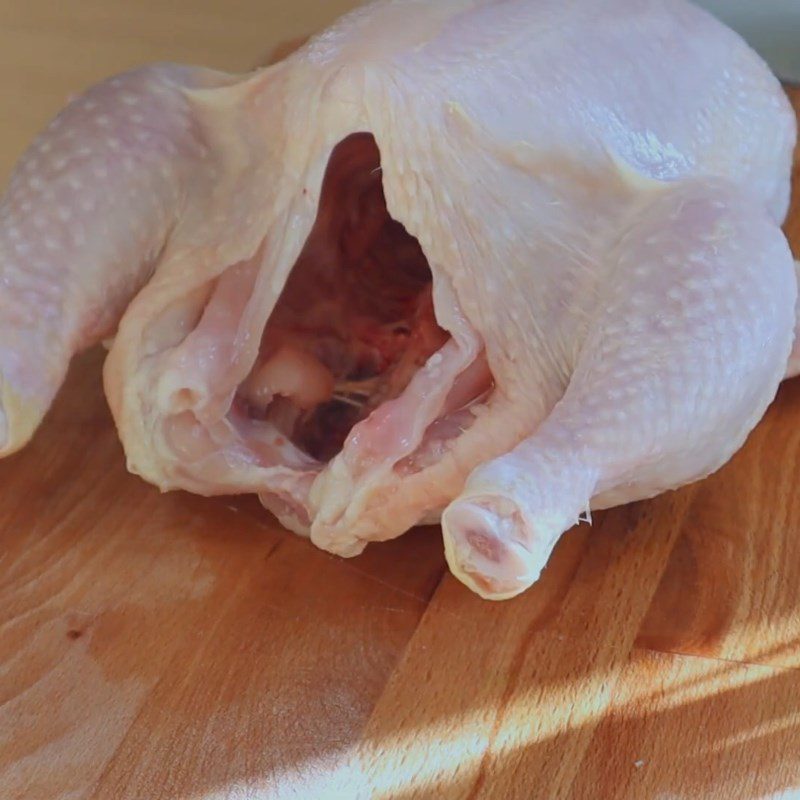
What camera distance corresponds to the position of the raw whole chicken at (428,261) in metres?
0.87

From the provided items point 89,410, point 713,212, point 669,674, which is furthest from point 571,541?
point 89,410

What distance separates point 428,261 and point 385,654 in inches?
10.5

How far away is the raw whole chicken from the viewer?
0.87 meters

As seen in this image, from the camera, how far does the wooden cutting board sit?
0.81m

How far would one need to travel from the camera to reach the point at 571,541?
972 millimetres

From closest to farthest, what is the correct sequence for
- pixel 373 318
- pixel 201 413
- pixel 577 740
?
pixel 577 740 < pixel 201 413 < pixel 373 318

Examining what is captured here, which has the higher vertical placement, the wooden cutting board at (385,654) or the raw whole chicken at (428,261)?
the raw whole chicken at (428,261)

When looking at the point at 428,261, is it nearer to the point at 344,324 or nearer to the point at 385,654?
the point at 344,324

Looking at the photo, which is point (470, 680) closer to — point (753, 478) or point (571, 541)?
point (571, 541)

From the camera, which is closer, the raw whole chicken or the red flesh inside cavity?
the raw whole chicken

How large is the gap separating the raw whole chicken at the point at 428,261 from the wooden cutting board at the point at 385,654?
57 mm

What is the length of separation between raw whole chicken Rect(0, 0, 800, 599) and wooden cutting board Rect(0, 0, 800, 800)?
0.06 m

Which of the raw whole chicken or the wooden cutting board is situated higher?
the raw whole chicken

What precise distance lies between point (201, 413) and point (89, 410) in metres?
0.21
